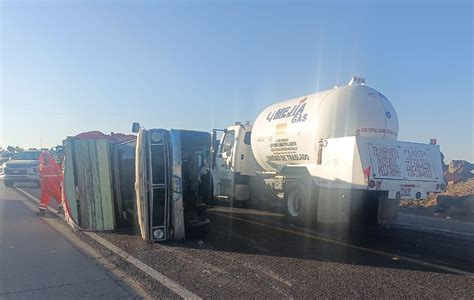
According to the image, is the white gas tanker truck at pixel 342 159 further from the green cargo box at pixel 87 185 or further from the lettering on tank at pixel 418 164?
the green cargo box at pixel 87 185

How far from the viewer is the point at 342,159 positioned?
9.40m

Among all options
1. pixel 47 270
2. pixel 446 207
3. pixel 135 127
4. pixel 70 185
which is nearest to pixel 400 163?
pixel 135 127

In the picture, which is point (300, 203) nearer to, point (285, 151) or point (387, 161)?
point (285, 151)

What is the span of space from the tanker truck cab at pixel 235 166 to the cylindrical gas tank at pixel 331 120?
78.7 inches

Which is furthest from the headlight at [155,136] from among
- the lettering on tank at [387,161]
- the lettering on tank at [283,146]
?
the lettering on tank at [283,146]

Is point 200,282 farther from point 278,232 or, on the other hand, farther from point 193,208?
point 278,232

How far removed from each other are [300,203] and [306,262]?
179 inches

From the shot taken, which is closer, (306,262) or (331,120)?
(306,262)

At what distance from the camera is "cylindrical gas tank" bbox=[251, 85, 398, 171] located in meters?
10.4

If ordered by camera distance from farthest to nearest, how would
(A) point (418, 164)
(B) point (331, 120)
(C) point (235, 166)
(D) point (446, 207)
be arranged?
1. (D) point (446, 207)
2. (C) point (235, 166)
3. (B) point (331, 120)
4. (A) point (418, 164)

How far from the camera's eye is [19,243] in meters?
7.70

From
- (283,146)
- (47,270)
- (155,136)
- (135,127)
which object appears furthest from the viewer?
(283,146)

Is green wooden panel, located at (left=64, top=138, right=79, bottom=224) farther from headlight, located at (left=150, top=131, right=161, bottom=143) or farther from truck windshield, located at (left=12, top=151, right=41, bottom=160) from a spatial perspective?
truck windshield, located at (left=12, top=151, right=41, bottom=160)

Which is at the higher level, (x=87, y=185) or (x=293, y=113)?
(x=293, y=113)
